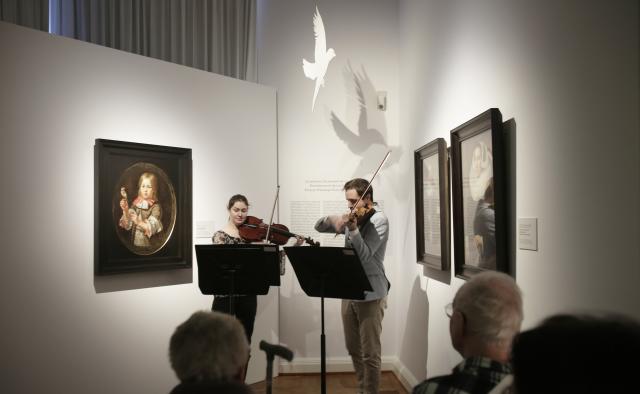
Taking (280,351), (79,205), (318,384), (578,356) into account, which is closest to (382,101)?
(318,384)

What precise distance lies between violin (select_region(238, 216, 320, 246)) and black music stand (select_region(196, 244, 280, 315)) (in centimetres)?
74

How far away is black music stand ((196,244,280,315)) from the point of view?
3.60 meters

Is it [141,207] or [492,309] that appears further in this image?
[141,207]

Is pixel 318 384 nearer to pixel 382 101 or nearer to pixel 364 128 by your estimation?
pixel 364 128

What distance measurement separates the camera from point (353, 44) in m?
5.66

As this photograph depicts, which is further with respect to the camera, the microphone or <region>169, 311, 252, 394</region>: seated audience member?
the microphone

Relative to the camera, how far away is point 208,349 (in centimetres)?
162

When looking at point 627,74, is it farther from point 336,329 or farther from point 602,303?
point 336,329

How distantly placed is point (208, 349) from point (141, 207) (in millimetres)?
2844

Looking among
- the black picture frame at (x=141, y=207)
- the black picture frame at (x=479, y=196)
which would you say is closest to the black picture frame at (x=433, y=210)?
the black picture frame at (x=479, y=196)

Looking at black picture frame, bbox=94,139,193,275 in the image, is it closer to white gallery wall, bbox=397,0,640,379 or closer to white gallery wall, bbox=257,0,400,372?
white gallery wall, bbox=257,0,400,372

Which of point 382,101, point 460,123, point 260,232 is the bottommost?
point 260,232

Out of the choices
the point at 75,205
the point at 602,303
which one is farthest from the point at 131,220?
the point at 602,303

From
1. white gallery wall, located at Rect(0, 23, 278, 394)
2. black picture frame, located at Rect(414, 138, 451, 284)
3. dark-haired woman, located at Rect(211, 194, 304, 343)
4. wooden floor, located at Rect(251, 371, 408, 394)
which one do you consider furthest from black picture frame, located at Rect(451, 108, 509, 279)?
white gallery wall, located at Rect(0, 23, 278, 394)
